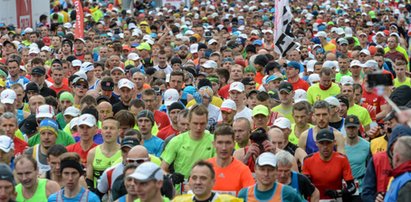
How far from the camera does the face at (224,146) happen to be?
11.0 meters

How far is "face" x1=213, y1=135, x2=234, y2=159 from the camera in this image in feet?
36.1

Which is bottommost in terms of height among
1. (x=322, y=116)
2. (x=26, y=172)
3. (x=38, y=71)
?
(x=38, y=71)

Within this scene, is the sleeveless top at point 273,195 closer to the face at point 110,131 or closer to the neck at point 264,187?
the neck at point 264,187

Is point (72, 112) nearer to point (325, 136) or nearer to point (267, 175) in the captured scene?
point (325, 136)

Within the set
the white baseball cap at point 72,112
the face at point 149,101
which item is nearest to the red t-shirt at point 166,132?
the face at point 149,101

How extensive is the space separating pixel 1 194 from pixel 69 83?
9164mm

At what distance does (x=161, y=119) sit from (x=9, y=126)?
8.52 ft

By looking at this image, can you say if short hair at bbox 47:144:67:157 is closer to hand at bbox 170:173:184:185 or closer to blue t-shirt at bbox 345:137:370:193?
hand at bbox 170:173:184:185

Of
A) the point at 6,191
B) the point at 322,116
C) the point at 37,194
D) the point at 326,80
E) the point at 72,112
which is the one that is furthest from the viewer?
the point at 326,80

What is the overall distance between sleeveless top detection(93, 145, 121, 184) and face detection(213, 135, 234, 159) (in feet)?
4.90

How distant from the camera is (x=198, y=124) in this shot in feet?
39.9

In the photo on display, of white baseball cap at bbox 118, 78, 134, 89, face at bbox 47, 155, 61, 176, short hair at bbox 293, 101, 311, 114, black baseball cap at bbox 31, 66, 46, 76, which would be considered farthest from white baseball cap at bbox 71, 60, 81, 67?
face at bbox 47, 155, 61, 176

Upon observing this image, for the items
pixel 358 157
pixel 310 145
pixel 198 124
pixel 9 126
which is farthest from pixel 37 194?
pixel 358 157

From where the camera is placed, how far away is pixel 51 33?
28391 millimetres
